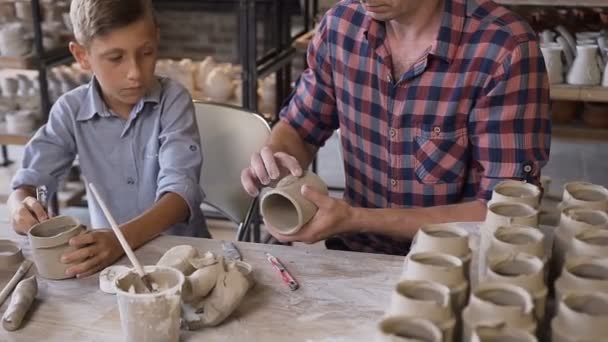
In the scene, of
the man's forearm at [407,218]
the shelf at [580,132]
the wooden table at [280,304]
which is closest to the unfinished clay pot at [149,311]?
the wooden table at [280,304]

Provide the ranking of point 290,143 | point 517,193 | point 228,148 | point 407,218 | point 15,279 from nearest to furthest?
point 517,193, point 15,279, point 407,218, point 290,143, point 228,148

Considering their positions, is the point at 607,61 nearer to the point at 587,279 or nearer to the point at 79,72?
the point at 587,279

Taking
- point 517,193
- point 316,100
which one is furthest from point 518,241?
point 316,100

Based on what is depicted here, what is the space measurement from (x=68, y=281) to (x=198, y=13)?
11.8 ft

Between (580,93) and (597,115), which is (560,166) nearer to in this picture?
(597,115)

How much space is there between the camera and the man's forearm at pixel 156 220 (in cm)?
132

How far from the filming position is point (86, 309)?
110 centimetres

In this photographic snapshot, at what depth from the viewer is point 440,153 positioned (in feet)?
4.83

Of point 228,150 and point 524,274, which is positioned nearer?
point 524,274

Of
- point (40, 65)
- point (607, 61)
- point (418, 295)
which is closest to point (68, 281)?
point (418, 295)

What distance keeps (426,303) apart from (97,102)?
105 cm

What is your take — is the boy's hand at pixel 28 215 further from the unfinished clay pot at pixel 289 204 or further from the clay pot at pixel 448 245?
the clay pot at pixel 448 245

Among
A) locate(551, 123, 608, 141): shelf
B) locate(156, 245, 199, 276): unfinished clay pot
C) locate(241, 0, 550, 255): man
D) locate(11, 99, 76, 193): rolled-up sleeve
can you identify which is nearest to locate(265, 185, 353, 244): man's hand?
locate(241, 0, 550, 255): man

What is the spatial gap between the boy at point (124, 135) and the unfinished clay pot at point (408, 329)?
0.70m
